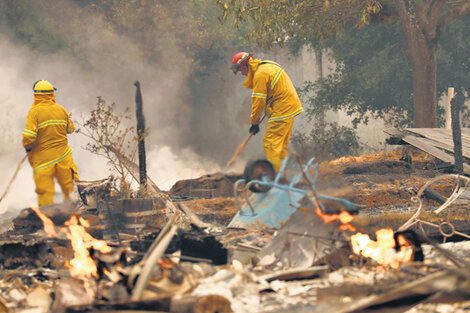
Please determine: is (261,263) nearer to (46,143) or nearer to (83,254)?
(83,254)

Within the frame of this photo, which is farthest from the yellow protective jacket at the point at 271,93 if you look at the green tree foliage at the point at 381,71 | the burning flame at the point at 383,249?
the green tree foliage at the point at 381,71

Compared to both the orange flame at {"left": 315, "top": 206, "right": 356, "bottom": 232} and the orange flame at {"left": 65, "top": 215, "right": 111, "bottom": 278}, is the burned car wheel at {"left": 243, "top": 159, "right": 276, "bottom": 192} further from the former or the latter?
the orange flame at {"left": 65, "top": 215, "right": 111, "bottom": 278}

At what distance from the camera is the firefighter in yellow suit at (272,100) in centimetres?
705

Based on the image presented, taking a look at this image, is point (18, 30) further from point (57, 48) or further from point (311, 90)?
point (311, 90)

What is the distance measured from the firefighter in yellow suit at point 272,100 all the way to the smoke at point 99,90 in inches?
277

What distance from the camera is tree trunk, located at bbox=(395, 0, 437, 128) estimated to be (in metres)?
12.7

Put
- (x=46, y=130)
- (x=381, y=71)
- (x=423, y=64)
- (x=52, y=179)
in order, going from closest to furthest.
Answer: (x=46, y=130), (x=52, y=179), (x=423, y=64), (x=381, y=71)

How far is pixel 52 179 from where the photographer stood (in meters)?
7.09

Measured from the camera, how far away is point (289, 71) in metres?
19.2

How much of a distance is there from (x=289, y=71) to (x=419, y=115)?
7062mm

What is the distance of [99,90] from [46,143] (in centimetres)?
1046

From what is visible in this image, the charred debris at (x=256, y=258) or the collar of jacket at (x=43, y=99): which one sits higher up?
the collar of jacket at (x=43, y=99)

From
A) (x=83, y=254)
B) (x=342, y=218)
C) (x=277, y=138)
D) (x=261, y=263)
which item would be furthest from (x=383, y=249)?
(x=277, y=138)

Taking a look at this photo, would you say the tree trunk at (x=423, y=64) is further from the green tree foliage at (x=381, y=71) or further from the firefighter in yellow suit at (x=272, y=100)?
the firefighter in yellow suit at (x=272, y=100)
